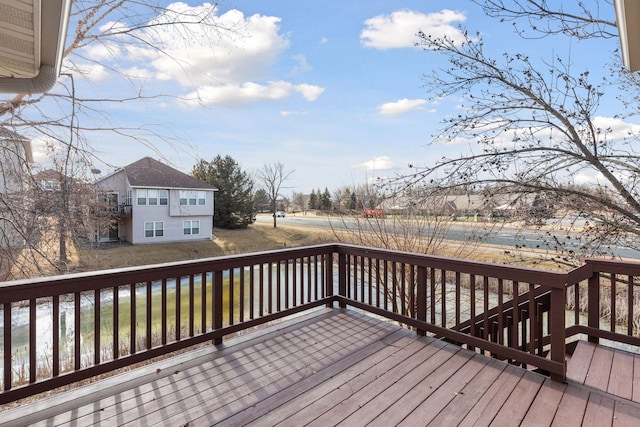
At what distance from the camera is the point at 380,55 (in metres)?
6.85

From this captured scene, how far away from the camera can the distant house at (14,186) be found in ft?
13.8

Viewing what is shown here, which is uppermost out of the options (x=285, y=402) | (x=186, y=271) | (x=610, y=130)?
(x=610, y=130)

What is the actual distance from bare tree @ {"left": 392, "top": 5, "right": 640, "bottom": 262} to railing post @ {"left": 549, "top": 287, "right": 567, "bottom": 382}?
280cm

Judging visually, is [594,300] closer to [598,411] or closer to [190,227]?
[598,411]

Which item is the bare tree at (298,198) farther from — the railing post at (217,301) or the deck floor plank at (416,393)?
the deck floor plank at (416,393)

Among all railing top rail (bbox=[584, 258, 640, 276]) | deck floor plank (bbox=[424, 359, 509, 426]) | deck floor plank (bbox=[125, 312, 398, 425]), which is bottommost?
deck floor plank (bbox=[125, 312, 398, 425])

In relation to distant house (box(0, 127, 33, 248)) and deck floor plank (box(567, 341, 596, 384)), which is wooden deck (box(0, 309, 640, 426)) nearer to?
deck floor plank (box(567, 341, 596, 384))

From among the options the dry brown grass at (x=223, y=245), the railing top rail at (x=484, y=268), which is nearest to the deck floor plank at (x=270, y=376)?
the railing top rail at (x=484, y=268)

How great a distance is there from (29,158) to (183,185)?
13.6 metres

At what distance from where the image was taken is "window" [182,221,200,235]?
1864cm

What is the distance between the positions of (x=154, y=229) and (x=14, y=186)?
13.5 m

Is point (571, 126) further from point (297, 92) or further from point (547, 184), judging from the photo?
point (297, 92)

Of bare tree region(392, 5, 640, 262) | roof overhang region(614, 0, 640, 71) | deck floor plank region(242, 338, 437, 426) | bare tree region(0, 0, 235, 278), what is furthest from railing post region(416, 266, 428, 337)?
bare tree region(0, 0, 235, 278)

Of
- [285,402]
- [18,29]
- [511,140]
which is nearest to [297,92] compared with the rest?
[511,140]
